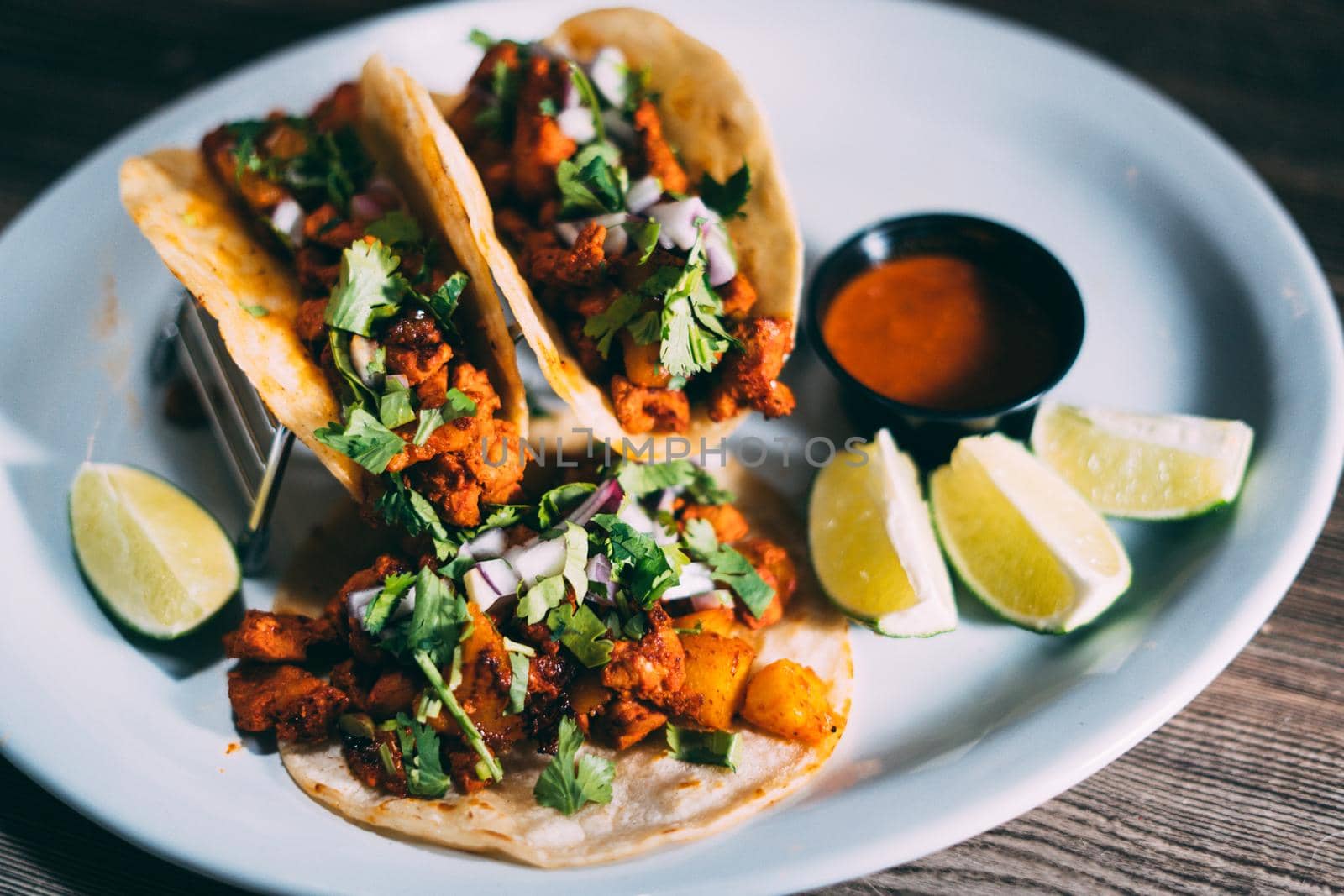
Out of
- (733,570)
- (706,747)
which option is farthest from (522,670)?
(733,570)

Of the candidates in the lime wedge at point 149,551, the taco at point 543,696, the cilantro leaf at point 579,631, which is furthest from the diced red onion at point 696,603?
the lime wedge at point 149,551

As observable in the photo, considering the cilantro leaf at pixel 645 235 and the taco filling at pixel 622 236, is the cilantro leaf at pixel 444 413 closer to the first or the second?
the taco filling at pixel 622 236

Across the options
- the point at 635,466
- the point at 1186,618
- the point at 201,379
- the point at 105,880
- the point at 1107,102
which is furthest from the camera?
the point at 1107,102

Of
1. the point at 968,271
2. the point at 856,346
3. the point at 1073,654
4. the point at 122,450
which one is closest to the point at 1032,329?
the point at 968,271

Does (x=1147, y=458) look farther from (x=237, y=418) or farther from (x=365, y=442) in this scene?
(x=237, y=418)

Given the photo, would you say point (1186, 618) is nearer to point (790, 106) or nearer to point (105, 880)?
point (790, 106)

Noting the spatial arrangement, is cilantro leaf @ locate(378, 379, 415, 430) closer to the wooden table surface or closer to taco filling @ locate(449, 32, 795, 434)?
taco filling @ locate(449, 32, 795, 434)

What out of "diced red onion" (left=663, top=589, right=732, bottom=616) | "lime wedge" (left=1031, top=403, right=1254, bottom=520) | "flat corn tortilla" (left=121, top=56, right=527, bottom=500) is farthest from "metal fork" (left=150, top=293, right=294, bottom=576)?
"lime wedge" (left=1031, top=403, right=1254, bottom=520)
